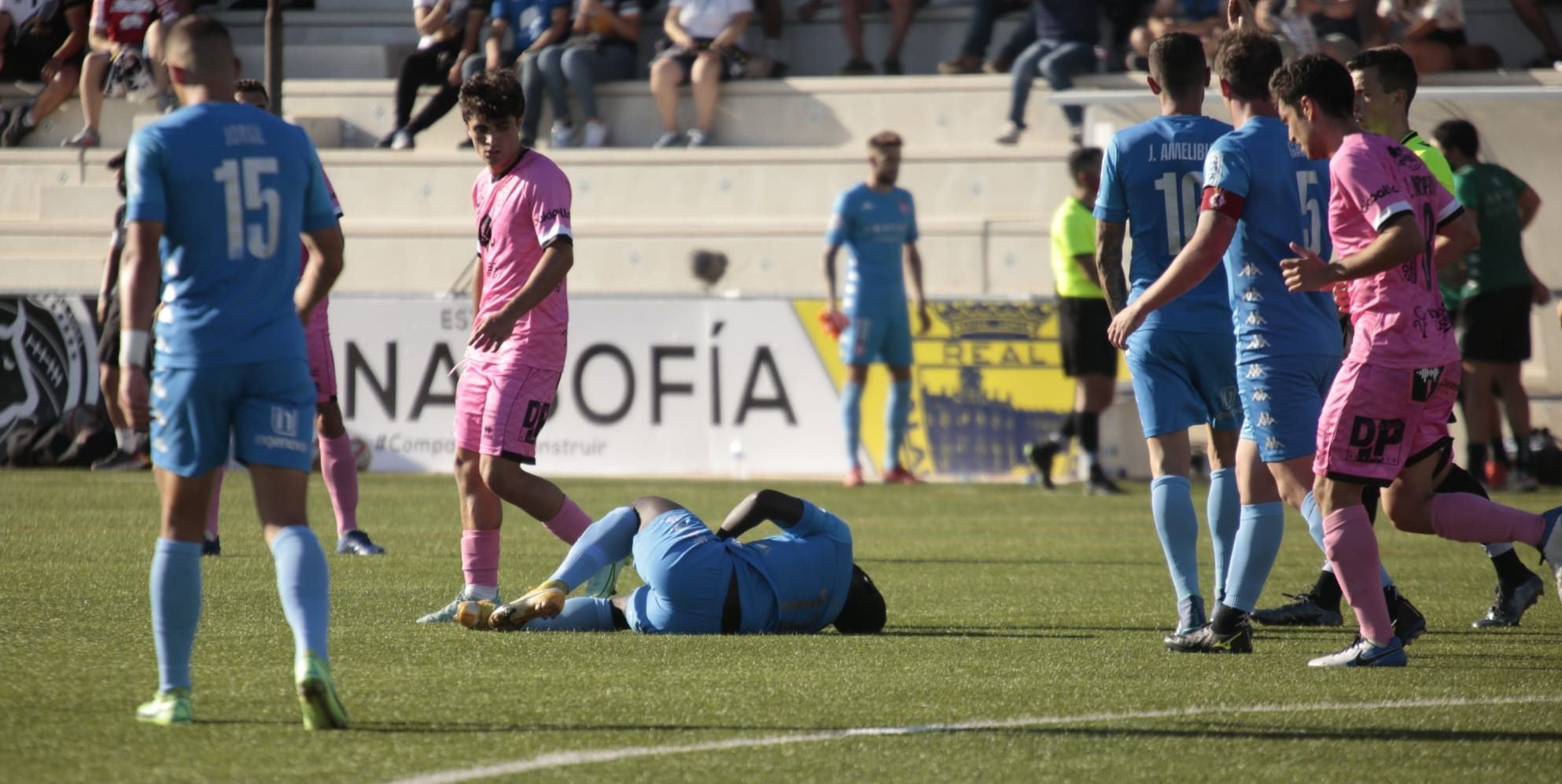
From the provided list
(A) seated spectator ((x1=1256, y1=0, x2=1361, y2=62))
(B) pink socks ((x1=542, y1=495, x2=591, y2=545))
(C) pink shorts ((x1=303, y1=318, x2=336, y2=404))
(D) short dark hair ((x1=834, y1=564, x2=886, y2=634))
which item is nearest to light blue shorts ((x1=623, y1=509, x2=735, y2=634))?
(D) short dark hair ((x1=834, y1=564, x2=886, y2=634))

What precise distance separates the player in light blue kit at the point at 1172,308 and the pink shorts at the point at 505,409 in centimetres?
211

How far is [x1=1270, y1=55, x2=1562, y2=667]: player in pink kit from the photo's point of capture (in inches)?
232

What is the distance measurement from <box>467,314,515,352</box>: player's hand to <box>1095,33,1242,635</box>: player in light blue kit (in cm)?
201

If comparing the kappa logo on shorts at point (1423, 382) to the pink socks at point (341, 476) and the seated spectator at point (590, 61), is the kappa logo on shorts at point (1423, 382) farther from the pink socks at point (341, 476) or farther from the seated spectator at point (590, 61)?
the seated spectator at point (590, 61)

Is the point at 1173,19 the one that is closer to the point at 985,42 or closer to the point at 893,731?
the point at 985,42

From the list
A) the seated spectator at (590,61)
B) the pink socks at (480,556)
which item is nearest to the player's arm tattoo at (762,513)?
the pink socks at (480,556)

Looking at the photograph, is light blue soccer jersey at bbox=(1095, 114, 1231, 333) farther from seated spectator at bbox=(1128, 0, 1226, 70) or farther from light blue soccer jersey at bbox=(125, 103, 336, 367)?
seated spectator at bbox=(1128, 0, 1226, 70)

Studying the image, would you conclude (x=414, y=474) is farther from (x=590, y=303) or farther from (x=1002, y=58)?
(x=1002, y=58)

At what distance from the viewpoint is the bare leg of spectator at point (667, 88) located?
61.2 ft

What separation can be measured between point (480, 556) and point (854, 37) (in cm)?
1271

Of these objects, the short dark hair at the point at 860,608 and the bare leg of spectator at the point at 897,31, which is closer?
the short dark hair at the point at 860,608

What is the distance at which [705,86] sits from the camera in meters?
18.6

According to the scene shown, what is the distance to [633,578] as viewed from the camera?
8.97 m

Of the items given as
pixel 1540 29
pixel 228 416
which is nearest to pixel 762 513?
pixel 228 416
